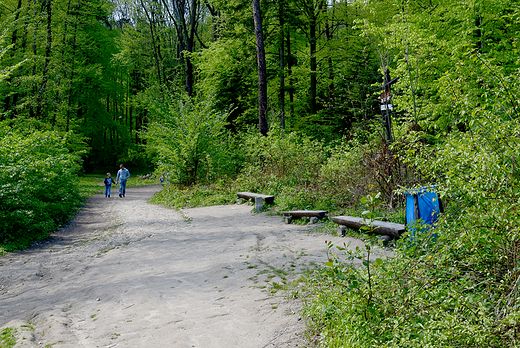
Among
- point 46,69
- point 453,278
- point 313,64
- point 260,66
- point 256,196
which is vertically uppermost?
point 313,64

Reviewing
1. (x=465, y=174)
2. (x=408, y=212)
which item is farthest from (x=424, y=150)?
(x=408, y=212)

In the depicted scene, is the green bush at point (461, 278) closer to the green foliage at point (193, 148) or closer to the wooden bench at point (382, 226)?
the wooden bench at point (382, 226)

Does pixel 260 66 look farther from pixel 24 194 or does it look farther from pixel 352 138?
pixel 24 194

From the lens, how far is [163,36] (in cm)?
3700

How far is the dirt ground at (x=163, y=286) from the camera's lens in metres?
3.70

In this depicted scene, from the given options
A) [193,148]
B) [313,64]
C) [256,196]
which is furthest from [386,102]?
[313,64]

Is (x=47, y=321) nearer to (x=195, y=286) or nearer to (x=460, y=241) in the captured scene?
(x=195, y=286)

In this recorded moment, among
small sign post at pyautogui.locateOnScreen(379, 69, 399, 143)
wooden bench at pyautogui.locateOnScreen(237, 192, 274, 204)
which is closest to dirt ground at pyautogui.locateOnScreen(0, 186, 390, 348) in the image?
wooden bench at pyautogui.locateOnScreen(237, 192, 274, 204)

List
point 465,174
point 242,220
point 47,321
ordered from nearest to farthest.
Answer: point 465,174
point 47,321
point 242,220

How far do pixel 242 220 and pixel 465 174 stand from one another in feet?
24.0

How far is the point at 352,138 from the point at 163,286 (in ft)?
32.1

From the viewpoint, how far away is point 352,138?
43.2ft

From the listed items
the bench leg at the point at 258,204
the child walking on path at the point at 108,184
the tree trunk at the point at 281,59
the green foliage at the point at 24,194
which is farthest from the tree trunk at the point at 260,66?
the child walking on path at the point at 108,184

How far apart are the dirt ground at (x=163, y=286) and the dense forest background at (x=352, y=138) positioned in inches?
28.7
